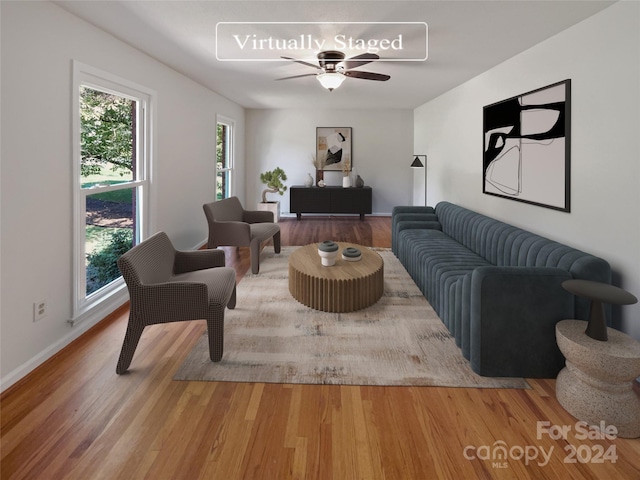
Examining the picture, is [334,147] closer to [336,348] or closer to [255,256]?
[255,256]

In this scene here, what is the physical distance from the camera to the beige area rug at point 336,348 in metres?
2.50

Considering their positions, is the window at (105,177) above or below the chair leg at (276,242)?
above

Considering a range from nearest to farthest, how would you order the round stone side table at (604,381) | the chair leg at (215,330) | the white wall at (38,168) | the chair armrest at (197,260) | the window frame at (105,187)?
the round stone side table at (604,381)
the white wall at (38,168)
the chair leg at (215,330)
the window frame at (105,187)
the chair armrest at (197,260)

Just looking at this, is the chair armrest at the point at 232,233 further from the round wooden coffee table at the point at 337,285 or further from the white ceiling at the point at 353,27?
the white ceiling at the point at 353,27

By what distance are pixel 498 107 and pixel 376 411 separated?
11.6ft

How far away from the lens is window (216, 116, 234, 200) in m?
7.32

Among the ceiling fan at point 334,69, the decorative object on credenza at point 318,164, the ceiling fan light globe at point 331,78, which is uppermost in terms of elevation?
the ceiling fan at point 334,69

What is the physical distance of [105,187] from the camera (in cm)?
355

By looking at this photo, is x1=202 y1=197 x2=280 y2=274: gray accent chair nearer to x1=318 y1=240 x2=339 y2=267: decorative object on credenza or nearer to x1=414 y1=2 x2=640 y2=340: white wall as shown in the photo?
x1=318 y1=240 x2=339 y2=267: decorative object on credenza

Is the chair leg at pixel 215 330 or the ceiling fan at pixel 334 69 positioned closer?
the chair leg at pixel 215 330

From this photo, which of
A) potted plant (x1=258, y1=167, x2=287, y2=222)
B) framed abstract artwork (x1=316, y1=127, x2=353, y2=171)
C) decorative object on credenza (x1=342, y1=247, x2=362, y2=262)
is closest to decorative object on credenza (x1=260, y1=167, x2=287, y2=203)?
potted plant (x1=258, y1=167, x2=287, y2=222)

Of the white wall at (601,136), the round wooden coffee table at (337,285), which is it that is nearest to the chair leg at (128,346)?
the round wooden coffee table at (337,285)

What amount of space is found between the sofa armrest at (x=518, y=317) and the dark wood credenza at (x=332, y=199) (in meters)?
6.52

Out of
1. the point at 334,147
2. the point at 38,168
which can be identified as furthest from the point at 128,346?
the point at 334,147
